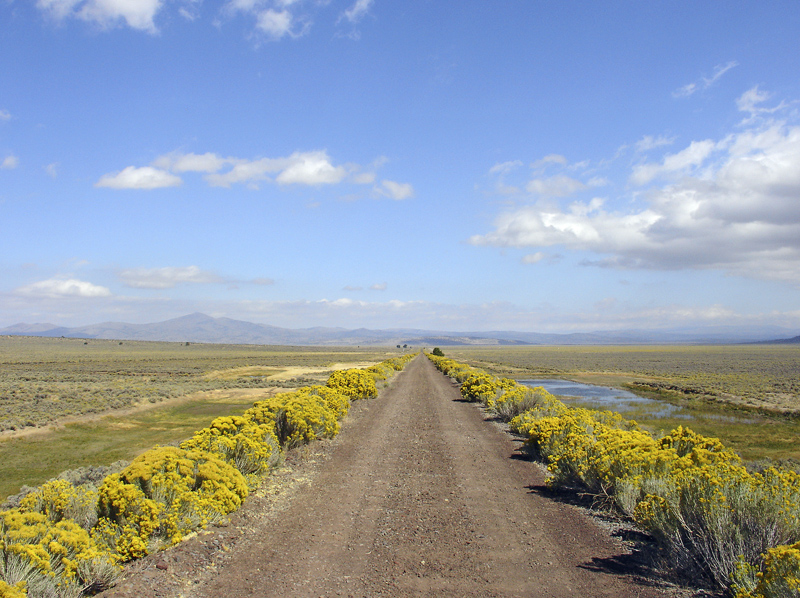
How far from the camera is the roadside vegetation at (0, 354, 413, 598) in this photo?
4.73 metres

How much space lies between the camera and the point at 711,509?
5281 mm

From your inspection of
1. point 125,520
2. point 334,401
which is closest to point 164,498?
point 125,520

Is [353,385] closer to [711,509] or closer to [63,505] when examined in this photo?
[63,505]

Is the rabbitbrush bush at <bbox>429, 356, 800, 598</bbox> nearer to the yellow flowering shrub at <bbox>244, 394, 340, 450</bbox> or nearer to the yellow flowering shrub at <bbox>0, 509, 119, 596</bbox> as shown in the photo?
the yellow flowering shrub at <bbox>244, 394, 340, 450</bbox>

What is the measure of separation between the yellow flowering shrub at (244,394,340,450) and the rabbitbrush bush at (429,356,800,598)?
628 centimetres

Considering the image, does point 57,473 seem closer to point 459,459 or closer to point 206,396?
point 459,459

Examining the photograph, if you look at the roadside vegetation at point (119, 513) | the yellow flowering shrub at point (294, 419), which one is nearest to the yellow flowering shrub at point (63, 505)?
the roadside vegetation at point (119, 513)

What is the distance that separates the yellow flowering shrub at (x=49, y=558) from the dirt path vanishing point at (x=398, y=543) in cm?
33

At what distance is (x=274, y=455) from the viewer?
9906 mm

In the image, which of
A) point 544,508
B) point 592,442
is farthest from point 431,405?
point 544,508

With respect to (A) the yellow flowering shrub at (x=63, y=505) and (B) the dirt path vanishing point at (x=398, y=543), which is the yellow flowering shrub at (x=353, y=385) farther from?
(A) the yellow flowering shrub at (x=63, y=505)

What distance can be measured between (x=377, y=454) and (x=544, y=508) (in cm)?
487

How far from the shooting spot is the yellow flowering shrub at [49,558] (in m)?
4.56

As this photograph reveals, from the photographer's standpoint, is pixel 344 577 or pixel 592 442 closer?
pixel 344 577
